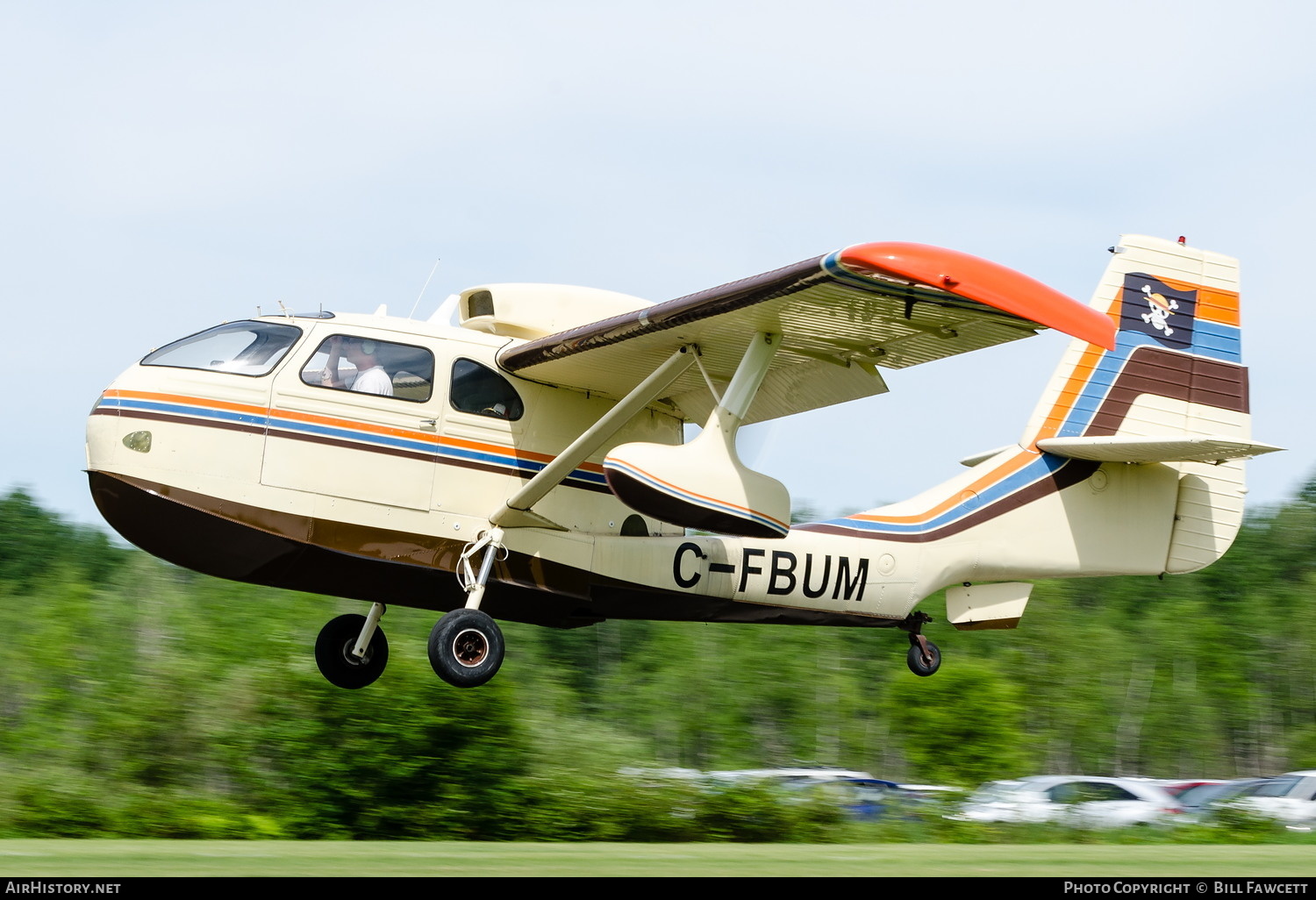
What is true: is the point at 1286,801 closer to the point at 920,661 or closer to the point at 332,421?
the point at 920,661

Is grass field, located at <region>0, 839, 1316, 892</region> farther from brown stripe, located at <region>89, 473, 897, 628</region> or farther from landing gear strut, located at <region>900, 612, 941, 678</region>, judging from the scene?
landing gear strut, located at <region>900, 612, 941, 678</region>

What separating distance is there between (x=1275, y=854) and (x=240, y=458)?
7.75 metres

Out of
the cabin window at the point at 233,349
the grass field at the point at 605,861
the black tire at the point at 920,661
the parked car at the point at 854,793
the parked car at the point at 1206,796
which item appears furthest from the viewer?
the parked car at the point at 854,793

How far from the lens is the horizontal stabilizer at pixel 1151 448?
34.0 feet

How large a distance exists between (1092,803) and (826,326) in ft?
42.8

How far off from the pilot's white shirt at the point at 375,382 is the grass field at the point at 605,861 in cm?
325

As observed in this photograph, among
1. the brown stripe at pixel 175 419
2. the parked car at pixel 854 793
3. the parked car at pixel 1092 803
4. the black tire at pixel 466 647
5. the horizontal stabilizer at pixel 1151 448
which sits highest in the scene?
the horizontal stabilizer at pixel 1151 448

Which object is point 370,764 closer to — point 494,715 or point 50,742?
point 494,715

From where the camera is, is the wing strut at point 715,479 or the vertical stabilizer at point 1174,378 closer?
the wing strut at point 715,479

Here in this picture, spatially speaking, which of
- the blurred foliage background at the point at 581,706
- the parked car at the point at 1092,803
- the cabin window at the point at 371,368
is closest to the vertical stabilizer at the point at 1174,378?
the cabin window at the point at 371,368

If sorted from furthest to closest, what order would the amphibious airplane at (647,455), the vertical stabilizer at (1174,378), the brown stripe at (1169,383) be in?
1. the brown stripe at (1169,383)
2. the vertical stabilizer at (1174,378)
3. the amphibious airplane at (647,455)

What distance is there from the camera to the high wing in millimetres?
7855

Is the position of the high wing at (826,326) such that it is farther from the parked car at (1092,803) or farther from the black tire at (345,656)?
the parked car at (1092,803)
